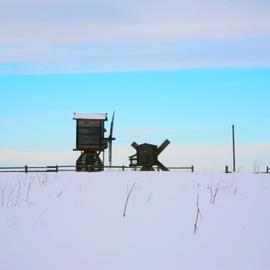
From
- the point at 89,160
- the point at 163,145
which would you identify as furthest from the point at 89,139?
the point at 163,145

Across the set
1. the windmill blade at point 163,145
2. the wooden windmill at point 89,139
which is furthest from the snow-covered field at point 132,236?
the windmill blade at point 163,145

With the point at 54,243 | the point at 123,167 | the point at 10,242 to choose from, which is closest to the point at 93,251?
the point at 54,243

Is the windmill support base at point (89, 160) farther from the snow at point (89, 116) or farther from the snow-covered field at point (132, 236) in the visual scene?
the snow-covered field at point (132, 236)

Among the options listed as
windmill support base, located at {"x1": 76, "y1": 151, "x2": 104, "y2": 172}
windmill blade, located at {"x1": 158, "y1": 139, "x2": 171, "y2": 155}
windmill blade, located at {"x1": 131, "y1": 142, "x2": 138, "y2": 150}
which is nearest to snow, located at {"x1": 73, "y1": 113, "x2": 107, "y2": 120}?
windmill support base, located at {"x1": 76, "y1": 151, "x2": 104, "y2": 172}

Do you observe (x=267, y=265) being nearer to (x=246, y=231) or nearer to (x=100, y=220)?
(x=246, y=231)

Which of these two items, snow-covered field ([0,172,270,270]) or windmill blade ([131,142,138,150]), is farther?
windmill blade ([131,142,138,150])

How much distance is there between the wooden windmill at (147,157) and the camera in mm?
32750

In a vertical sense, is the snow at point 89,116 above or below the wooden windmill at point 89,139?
above

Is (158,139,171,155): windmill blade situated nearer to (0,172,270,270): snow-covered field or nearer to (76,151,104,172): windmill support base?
(76,151,104,172): windmill support base

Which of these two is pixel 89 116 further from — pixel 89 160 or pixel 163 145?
pixel 163 145

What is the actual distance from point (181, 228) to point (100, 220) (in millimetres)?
907

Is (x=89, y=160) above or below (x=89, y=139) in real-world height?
below

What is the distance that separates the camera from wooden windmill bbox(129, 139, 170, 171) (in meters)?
32.8

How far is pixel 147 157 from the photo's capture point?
32906mm
